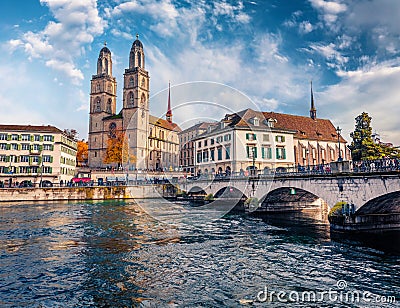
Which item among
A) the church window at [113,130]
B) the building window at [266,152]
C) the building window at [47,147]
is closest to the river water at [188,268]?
the building window at [266,152]

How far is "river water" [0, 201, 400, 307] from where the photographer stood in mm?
10070

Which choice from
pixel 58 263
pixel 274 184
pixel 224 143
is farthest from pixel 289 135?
pixel 58 263

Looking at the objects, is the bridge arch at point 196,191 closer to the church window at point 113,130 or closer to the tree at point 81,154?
the church window at point 113,130

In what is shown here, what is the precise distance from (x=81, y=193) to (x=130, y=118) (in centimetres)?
3842

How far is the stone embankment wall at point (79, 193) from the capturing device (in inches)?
1996

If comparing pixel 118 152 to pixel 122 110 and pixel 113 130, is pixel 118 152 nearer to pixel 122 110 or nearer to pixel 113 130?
pixel 113 130

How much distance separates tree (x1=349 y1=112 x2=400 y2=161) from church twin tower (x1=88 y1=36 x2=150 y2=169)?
5672 centimetres

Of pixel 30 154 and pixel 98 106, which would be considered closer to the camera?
pixel 30 154

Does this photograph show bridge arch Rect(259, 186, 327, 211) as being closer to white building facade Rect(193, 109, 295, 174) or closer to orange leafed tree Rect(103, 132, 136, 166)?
white building facade Rect(193, 109, 295, 174)

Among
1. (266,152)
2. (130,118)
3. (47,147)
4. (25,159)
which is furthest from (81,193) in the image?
(130,118)

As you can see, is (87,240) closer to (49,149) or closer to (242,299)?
(242,299)

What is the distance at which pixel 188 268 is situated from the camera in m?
13.3

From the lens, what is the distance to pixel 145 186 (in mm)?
64688

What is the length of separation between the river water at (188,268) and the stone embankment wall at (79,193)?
3282cm
